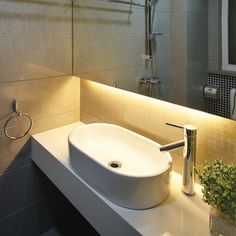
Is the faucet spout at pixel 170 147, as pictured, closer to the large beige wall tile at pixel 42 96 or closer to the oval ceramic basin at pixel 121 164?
the oval ceramic basin at pixel 121 164

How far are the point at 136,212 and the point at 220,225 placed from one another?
0.98ft

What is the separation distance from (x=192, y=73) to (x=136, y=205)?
1.87 ft

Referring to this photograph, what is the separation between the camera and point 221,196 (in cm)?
73

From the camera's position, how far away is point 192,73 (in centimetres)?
100

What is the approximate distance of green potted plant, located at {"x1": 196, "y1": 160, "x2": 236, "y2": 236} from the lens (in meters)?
0.72

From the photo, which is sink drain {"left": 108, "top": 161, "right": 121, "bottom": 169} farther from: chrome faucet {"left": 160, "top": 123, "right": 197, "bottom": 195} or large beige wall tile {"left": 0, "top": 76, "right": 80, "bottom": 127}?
large beige wall tile {"left": 0, "top": 76, "right": 80, "bottom": 127}

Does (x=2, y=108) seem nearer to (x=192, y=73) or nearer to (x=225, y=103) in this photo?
(x=192, y=73)

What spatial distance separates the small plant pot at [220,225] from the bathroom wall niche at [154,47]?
373 mm

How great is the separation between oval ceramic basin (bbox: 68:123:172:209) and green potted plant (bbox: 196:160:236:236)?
20 centimetres

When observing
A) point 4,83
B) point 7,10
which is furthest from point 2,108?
point 7,10

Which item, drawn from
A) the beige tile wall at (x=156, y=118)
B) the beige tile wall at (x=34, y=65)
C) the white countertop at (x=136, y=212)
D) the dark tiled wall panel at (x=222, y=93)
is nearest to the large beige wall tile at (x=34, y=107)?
the beige tile wall at (x=34, y=65)

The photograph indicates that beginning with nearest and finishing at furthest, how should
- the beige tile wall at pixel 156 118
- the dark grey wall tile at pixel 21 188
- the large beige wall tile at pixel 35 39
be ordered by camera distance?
the beige tile wall at pixel 156 118 → the large beige wall tile at pixel 35 39 → the dark grey wall tile at pixel 21 188

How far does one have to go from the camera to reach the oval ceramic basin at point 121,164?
924mm

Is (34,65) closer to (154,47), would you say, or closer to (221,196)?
(154,47)
